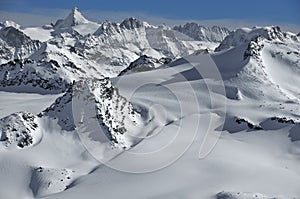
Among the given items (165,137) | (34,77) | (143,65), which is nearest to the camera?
(165,137)

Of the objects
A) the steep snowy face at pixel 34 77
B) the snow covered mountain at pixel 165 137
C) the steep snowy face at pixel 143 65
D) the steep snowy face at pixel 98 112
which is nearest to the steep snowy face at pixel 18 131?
the snow covered mountain at pixel 165 137

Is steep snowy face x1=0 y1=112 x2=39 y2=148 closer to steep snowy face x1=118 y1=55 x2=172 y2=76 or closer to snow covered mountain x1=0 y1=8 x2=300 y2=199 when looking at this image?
snow covered mountain x1=0 y1=8 x2=300 y2=199

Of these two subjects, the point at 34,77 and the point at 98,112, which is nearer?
the point at 98,112

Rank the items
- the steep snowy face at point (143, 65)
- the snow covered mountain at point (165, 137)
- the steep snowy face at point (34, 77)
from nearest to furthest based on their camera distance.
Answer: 1. the snow covered mountain at point (165, 137)
2. the steep snowy face at point (34, 77)
3. the steep snowy face at point (143, 65)

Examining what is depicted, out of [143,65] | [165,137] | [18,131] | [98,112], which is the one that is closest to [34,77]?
[143,65]

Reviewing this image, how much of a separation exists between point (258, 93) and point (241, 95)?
326 cm

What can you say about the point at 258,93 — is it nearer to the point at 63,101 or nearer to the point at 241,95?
the point at 241,95

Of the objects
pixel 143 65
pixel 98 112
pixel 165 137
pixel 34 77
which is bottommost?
pixel 34 77

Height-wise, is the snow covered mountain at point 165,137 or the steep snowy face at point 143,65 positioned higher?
the snow covered mountain at point 165,137

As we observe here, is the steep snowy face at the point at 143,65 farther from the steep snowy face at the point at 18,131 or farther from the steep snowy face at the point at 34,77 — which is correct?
the steep snowy face at the point at 18,131

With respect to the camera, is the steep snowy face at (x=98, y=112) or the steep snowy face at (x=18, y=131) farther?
the steep snowy face at (x=98, y=112)

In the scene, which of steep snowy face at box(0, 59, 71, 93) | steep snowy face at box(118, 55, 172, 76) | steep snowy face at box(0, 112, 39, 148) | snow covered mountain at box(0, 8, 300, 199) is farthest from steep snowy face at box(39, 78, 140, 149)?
steep snowy face at box(118, 55, 172, 76)

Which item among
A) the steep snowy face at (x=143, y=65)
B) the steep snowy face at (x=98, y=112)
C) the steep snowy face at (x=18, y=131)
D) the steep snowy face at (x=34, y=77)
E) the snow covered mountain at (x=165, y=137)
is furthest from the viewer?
the steep snowy face at (x=143, y=65)

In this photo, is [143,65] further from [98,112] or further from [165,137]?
[165,137]
